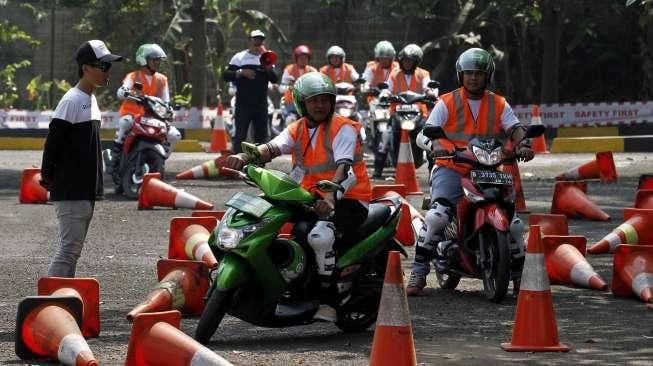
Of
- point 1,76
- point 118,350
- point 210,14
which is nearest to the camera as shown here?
point 118,350

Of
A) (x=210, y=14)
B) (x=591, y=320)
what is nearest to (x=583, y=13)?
(x=210, y=14)

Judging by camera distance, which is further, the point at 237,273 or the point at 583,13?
the point at 583,13

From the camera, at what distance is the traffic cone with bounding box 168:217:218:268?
1261 cm

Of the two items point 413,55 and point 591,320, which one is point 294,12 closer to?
point 413,55

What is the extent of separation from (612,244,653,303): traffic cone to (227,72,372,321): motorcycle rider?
1994mm

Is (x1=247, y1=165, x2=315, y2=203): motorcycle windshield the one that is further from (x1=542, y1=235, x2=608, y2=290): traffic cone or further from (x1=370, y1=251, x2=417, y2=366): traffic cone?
(x1=542, y1=235, x2=608, y2=290): traffic cone

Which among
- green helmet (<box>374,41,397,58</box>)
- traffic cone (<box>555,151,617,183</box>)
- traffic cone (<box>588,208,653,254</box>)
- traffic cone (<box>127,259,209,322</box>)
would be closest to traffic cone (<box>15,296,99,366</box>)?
traffic cone (<box>127,259,209,322</box>)

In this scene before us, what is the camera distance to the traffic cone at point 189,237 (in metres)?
12.6

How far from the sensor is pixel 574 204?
16719 millimetres

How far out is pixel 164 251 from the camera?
14.5m

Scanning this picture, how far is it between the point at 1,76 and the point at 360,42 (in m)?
7.99

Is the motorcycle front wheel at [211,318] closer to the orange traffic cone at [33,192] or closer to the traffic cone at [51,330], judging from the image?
the traffic cone at [51,330]

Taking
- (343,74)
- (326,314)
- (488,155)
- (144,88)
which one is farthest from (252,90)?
(326,314)

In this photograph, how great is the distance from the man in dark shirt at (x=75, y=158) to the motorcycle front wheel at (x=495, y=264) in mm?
2532
